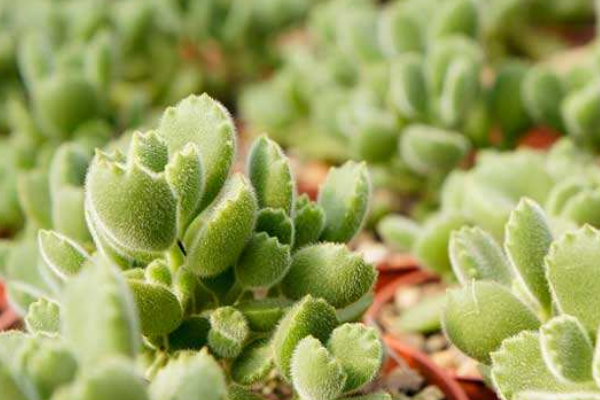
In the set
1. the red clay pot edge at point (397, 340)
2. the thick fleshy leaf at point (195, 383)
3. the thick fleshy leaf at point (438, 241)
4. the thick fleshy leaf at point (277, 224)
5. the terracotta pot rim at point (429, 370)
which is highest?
the thick fleshy leaf at point (195, 383)

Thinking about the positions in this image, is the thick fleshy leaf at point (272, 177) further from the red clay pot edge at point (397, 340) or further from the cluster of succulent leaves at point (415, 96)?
the cluster of succulent leaves at point (415, 96)

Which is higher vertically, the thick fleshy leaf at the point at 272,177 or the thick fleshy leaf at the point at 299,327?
the thick fleshy leaf at the point at 272,177

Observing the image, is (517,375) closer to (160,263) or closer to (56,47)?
(160,263)

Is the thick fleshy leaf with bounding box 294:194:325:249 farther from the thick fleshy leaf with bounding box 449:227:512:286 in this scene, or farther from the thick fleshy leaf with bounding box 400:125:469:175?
the thick fleshy leaf with bounding box 400:125:469:175

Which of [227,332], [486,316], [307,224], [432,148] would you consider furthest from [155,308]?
[432,148]

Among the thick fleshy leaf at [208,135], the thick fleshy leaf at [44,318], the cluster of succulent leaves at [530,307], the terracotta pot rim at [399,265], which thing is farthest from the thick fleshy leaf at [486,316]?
the terracotta pot rim at [399,265]

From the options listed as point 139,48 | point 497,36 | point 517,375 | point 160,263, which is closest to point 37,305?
point 160,263

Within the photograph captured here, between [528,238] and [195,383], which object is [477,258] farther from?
[195,383]
